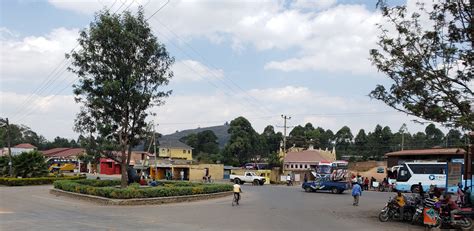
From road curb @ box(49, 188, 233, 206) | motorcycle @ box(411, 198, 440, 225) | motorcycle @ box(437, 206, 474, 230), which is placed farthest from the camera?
road curb @ box(49, 188, 233, 206)

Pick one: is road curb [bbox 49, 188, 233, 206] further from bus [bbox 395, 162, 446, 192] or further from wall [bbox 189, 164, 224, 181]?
wall [bbox 189, 164, 224, 181]

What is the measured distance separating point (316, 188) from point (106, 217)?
25.2 metres

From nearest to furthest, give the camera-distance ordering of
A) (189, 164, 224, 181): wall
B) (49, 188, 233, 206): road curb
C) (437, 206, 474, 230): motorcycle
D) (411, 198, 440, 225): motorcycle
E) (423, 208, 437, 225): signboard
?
(423, 208, 437, 225): signboard → (437, 206, 474, 230): motorcycle → (411, 198, 440, 225): motorcycle → (49, 188, 233, 206): road curb → (189, 164, 224, 181): wall

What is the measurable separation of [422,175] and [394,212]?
24931 mm

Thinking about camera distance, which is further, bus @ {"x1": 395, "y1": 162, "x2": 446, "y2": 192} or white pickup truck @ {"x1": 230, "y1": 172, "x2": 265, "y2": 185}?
white pickup truck @ {"x1": 230, "y1": 172, "x2": 265, "y2": 185}

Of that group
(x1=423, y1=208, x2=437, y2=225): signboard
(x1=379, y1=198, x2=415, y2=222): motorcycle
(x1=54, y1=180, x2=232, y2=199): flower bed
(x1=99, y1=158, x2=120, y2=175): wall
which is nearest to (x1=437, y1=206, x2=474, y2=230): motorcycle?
(x1=423, y1=208, x2=437, y2=225): signboard

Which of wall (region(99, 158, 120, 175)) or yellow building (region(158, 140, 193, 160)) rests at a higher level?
yellow building (region(158, 140, 193, 160))

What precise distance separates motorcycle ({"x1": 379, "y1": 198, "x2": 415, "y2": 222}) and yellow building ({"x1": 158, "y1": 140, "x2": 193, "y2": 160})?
8935cm

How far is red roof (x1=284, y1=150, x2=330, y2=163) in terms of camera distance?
92000mm

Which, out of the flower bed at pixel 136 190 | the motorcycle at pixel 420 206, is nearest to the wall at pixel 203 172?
the flower bed at pixel 136 190

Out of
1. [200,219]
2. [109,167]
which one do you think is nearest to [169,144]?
[109,167]

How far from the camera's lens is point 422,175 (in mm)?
43688

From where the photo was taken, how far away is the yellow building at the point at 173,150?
4301 inches

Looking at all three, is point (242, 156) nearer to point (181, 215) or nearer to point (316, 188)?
point (316, 188)
